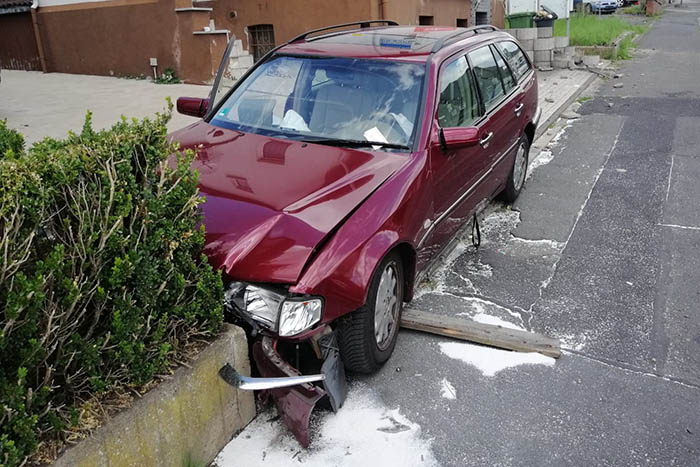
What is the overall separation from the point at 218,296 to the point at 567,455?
184 cm

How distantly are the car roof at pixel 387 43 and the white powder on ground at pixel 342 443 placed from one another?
2.47m

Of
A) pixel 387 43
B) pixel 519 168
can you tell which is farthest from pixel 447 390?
pixel 519 168

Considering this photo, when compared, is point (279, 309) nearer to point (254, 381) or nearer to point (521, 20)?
point (254, 381)

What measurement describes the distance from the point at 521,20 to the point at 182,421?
1492 centimetres

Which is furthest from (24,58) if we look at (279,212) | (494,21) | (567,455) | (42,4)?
(567,455)

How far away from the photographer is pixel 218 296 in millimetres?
3061

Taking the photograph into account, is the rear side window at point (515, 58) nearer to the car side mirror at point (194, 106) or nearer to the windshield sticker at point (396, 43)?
the windshield sticker at point (396, 43)

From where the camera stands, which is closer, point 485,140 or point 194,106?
point 485,140

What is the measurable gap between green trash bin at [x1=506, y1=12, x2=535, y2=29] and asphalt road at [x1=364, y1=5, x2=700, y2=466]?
8465 millimetres

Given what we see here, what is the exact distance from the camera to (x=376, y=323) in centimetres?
363

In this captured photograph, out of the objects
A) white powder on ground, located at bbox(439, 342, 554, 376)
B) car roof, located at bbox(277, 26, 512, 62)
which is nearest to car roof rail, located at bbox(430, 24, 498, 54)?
car roof, located at bbox(277, 26, 512, 62)

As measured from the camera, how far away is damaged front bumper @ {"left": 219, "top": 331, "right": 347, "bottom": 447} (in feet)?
9.87

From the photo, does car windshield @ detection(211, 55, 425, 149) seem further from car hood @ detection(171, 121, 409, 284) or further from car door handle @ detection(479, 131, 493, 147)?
car door handle @ detection(479, 131, 493, 147)

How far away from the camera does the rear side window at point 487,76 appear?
5.19 meters
